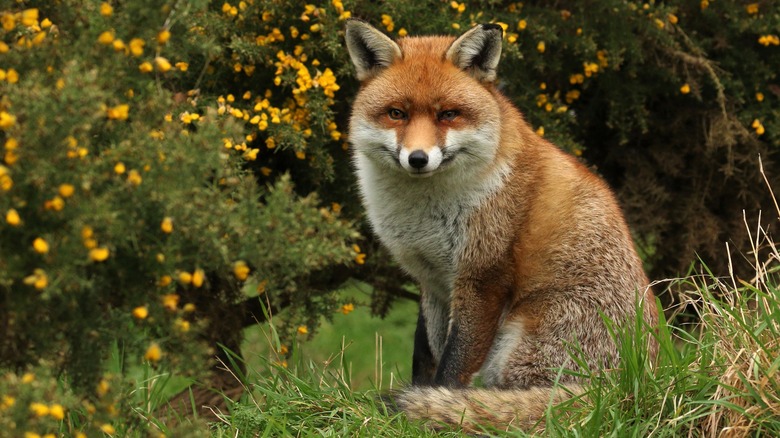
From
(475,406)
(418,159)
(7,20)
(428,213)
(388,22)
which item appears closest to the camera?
(7,20)

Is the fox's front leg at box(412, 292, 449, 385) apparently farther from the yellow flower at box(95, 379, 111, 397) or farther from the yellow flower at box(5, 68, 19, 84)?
the yellow flower at box(5, 68, 19, 84)

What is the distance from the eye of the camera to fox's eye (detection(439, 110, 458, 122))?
4711 millimetres

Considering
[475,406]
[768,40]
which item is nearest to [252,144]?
[475,406]

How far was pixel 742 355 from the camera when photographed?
372cm

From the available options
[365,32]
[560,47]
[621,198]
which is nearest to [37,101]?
[365,32]

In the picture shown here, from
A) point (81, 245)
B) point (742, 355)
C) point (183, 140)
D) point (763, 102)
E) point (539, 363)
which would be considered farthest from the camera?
point (763, 102)

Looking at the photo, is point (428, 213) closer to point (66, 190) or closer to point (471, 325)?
point (471, 325)

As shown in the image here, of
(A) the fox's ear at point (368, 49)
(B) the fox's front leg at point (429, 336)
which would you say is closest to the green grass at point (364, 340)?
(B) the fox's front leg at point (429, 336)

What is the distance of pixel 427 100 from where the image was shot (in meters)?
4.68

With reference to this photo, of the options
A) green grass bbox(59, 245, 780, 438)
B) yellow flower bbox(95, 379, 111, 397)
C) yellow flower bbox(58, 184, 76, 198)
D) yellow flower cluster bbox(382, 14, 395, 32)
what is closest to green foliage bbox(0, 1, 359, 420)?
yellow flower bbox(58, 184, 76, 198)

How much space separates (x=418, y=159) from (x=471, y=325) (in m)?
0.91

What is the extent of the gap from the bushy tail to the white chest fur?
805 millimetres

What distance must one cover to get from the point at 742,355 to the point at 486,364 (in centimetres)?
149

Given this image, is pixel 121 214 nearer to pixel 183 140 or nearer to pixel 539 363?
pixel 183 140
